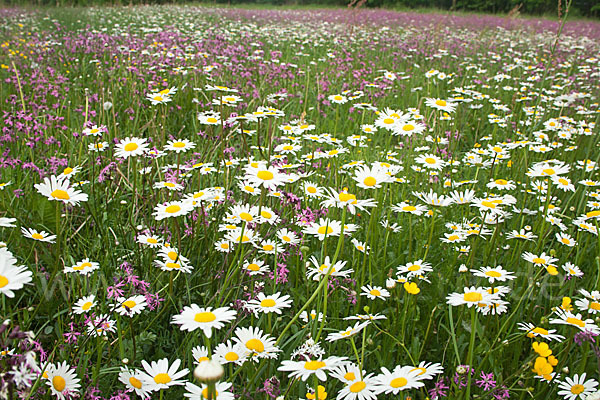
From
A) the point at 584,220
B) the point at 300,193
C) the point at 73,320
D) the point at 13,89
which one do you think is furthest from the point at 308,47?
the point at 73,320

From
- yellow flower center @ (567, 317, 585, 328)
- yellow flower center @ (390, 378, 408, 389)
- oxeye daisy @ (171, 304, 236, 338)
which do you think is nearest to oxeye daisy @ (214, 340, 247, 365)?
oxeye daisy @ (171, 304, 236, 338)

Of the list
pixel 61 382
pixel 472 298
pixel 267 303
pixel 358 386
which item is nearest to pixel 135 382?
pixel 61 382

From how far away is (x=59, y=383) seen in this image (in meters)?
0.95

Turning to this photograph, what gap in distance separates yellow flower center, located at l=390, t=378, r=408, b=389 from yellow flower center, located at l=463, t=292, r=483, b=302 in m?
0.34

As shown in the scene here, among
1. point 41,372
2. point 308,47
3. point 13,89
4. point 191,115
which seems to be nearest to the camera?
point 41,372

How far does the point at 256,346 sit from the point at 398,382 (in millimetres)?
351

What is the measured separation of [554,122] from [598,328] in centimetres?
252

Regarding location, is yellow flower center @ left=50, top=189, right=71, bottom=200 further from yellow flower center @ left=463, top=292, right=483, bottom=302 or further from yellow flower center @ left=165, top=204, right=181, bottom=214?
yellow flower center @ left=463, top=292, right=483, bottom=302

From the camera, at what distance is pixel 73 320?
130cm

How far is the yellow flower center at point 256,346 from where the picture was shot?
3.45 ft

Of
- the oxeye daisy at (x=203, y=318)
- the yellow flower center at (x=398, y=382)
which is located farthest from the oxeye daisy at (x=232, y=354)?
the yellow flower center at (x=398, y=382)

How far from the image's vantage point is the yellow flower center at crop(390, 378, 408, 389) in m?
0.94

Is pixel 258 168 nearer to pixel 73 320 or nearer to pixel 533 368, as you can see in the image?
pixel 73 320

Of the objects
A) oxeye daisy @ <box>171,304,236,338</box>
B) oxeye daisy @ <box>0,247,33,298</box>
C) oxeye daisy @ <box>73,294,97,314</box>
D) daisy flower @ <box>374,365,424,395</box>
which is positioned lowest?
oxeye daisy @ <box>73,294,97,314</box>
